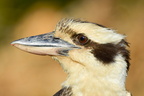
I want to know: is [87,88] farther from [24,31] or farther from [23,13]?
[23,13]

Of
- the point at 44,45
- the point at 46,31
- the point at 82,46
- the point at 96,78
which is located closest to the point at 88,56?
the point at 82,46

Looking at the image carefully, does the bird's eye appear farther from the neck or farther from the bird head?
the neck

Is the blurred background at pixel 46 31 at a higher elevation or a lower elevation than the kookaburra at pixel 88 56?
higher

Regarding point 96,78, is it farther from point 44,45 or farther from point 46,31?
point 46,31

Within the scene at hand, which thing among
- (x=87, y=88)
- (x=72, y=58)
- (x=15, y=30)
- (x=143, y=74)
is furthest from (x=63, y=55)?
(x=15, y=30)

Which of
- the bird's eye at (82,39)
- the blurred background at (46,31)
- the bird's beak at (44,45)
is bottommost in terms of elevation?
the bird's beak at (44,45)

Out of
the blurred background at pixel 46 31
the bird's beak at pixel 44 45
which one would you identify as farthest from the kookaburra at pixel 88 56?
the blurred background at pixel 46 31

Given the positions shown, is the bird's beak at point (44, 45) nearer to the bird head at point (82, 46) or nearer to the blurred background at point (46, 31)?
the bird head at point (82, 46)
